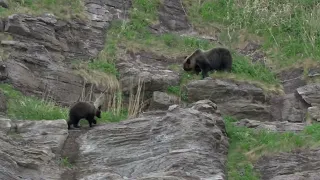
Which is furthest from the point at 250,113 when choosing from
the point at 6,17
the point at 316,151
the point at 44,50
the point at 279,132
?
the point at 6,17

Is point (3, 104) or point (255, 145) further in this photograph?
point (3, 104)

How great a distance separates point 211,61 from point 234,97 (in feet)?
7.30

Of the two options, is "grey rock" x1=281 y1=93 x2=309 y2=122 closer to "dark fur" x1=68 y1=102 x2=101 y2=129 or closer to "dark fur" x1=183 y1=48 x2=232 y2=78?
"dark fur" x1=183 y1=48 x2=232 y2=78

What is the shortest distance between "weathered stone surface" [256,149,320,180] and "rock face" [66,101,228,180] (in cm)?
79

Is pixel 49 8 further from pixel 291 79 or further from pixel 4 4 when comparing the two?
pixel 291 79

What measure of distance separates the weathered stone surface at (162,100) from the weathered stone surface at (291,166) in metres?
4.83

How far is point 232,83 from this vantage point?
1805cm

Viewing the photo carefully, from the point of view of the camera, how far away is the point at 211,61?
19406 mm

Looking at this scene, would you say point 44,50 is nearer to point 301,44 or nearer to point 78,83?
point 78,83

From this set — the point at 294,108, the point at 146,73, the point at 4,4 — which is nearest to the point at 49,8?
the point at 4,4

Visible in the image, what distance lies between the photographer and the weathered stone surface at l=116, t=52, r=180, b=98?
58.7ft

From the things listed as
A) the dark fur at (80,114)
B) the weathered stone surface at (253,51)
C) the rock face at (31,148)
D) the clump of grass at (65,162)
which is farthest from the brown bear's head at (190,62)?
the clump of grass at (65,162)

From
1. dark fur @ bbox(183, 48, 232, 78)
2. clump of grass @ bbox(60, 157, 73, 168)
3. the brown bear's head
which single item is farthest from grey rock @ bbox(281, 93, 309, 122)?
clump of grass @ bbox(60, 157, 73, 168)

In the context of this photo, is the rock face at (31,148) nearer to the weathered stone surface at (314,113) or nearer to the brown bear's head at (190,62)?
the weathered stone surface at (314,113)
